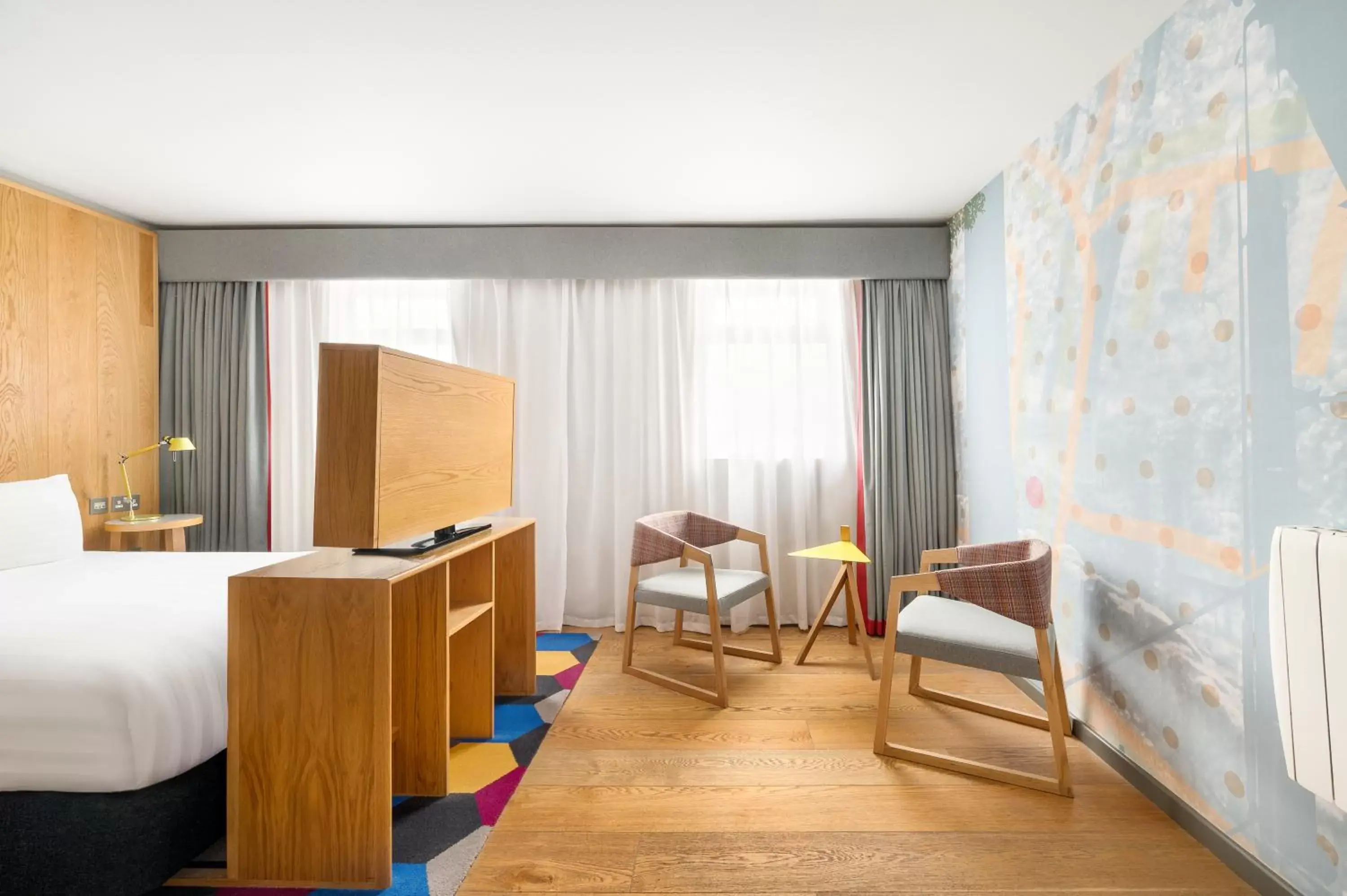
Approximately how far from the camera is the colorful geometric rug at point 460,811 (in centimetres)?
162

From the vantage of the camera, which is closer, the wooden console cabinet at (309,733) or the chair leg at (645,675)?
the wooden console cabinet at (309,733)

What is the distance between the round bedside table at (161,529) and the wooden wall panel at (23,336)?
1.41 ft

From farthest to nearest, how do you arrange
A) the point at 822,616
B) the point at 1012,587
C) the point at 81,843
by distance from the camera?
the point at 822,616 < the point at 1012,587 < the point at 81,843

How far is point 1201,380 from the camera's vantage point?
5.91 feet

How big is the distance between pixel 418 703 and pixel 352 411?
1.02 metres

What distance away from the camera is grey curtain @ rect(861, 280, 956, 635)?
146 inches

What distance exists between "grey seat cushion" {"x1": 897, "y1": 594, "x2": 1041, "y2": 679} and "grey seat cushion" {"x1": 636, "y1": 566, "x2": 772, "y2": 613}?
819 millimetres

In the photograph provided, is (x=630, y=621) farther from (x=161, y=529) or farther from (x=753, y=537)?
(x=161, y=529)

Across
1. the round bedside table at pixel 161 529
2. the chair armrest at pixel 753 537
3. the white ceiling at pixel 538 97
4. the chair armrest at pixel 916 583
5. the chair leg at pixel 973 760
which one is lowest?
the chair leg at pixel 973 760

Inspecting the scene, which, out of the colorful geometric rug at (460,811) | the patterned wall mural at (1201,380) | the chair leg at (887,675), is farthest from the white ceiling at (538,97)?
the colorful geometric rug at (460,811)

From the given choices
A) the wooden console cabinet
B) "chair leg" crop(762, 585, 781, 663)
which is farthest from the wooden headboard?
"chair leg" crop(762, 585, 781, 663)

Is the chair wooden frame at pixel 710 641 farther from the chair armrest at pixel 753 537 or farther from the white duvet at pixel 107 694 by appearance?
the white duvet at pixel 107 694

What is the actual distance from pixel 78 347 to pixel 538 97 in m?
2.99

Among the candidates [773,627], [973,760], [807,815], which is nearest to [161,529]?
[773,627]
